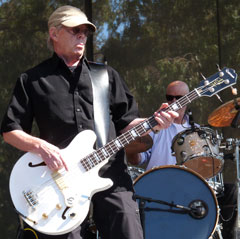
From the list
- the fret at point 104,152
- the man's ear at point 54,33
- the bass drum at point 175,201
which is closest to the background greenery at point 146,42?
the bass drum at point 175,201

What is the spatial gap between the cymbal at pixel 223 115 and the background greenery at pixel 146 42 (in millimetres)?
1085

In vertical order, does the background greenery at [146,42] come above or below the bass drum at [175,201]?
above

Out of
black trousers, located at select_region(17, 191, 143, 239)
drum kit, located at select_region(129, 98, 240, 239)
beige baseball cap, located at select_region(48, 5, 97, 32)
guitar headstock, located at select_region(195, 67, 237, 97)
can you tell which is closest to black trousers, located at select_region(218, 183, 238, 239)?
drum kit, located at select_region(129, 98, 240, 239)

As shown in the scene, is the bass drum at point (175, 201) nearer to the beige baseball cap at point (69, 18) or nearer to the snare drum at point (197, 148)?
the snare drum at point (197, 148)

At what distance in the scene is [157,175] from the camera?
425 centimetres

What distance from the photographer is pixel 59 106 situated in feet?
9.53

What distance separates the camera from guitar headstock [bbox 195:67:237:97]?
313 cm

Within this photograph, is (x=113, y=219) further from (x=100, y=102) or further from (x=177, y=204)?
(x=177, y=204)

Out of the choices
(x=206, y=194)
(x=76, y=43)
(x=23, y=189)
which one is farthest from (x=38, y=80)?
(x=206, y=194)

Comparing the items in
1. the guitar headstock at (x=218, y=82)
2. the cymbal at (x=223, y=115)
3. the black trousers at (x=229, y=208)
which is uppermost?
the guitar headstock at (x=218, y=82)

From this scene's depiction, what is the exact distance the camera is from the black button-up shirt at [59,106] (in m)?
2.90

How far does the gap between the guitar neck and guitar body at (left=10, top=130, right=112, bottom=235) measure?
3cm

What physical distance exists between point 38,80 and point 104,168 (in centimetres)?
64

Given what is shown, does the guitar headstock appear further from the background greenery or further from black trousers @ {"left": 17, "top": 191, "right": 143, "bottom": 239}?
the background greenery
